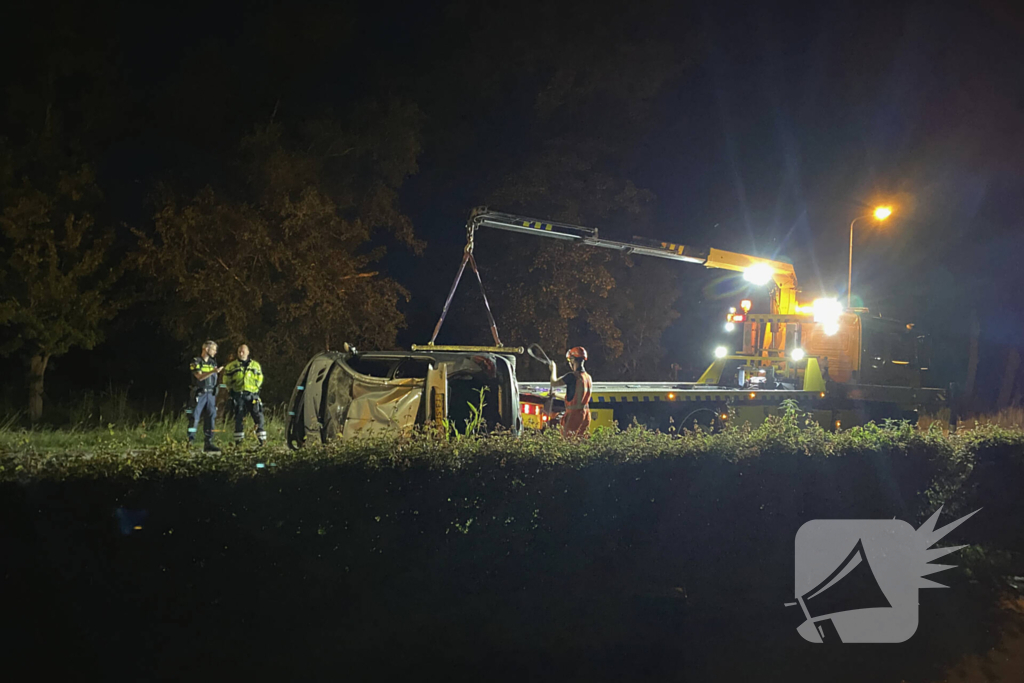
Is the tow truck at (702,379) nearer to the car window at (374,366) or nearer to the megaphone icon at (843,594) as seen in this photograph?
the car window at (374,366)

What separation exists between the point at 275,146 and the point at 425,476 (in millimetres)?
12804

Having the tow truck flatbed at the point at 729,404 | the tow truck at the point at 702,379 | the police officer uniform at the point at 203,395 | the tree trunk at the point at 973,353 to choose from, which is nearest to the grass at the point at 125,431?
the police officer uniform at the point at 203,395

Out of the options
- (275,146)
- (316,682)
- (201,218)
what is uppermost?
(275,146)

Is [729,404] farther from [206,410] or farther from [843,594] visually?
[206,410]

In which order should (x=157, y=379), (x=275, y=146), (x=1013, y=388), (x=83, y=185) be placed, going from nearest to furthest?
1. (x=83, y=185)
2. (x=275, y=146)
3. (x=157, y=379)
4. (x=1013, y=388)

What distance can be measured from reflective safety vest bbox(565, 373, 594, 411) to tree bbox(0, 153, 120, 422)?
10648mm

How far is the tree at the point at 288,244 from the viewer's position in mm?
14992

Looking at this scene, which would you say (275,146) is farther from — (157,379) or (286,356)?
(157,379)

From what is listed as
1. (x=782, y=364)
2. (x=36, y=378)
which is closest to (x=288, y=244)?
(x=36, y=378)

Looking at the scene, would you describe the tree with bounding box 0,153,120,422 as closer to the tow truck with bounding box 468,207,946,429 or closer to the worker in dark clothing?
the worker in dark clothing

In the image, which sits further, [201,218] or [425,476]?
[201,218]

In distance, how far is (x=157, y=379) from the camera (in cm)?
2038

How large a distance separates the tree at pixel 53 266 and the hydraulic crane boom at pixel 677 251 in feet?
24.7

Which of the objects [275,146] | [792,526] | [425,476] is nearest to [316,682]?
[425,476]
